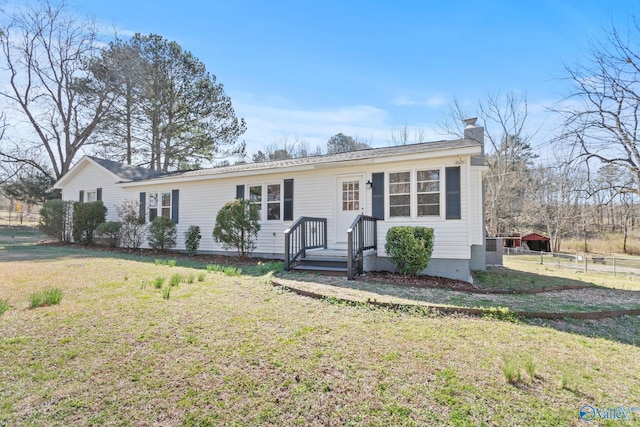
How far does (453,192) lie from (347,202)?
9.29 feet

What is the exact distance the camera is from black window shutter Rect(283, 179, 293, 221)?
10117 mm

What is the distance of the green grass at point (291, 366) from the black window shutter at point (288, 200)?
556cm

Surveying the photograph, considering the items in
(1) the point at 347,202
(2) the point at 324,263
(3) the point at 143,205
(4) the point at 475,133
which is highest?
(4) the point at 475,133

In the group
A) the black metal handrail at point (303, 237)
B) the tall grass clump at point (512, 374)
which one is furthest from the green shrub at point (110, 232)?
the tall grass clump at point (512, 374)

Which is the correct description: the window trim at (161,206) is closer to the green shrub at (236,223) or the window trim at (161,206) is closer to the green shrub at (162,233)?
the green shrub at (162,233)

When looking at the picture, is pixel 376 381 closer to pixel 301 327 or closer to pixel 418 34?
pixel 301 327

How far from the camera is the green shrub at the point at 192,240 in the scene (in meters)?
11.3

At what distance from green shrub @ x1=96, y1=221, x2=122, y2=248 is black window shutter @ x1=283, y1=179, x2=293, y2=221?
717 cm

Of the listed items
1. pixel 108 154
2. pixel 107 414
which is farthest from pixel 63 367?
pixel 108 154

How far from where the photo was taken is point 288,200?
10.2 meters

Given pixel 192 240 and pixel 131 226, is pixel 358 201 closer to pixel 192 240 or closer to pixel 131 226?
pixel 192 240

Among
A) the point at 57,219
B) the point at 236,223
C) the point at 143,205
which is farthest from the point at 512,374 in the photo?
the point at 57,219

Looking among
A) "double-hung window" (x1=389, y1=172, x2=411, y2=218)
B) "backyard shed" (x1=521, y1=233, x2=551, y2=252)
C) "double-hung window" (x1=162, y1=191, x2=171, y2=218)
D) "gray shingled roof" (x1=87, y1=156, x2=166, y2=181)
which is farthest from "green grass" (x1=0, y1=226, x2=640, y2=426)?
"backyard shed" (x1=521, y1=233, x2=551, y2=252)

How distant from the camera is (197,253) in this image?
11641 mm
